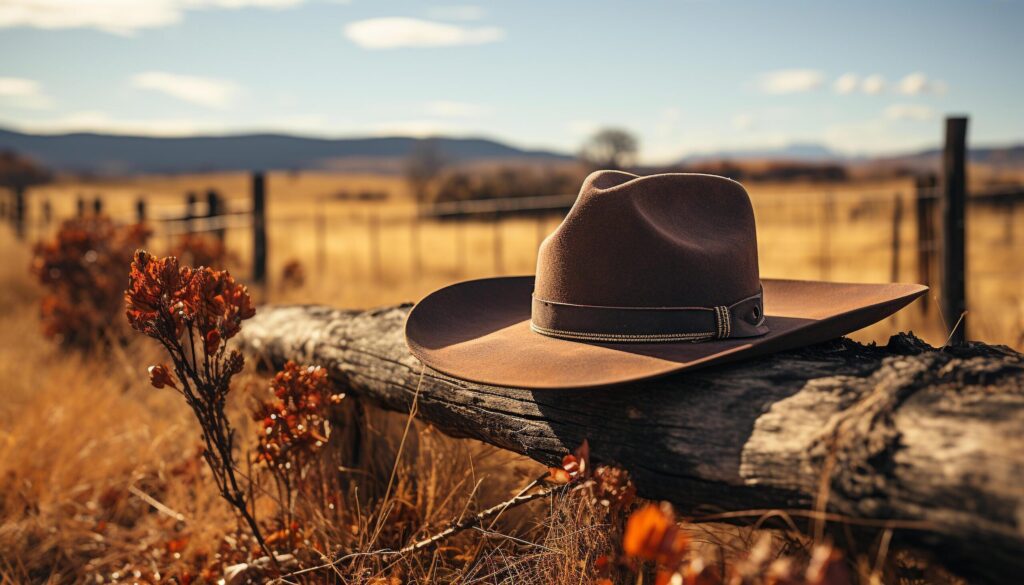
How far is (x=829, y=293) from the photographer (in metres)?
2.63

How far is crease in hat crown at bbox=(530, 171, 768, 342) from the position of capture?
217 cm

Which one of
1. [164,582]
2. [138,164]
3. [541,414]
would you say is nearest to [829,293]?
[541,414]

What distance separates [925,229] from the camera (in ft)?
Result: 28.4

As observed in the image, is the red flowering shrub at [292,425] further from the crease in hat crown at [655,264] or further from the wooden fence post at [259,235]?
the wooden fence post at [259,235]

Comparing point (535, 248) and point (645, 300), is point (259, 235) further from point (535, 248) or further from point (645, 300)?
point (645, 300)

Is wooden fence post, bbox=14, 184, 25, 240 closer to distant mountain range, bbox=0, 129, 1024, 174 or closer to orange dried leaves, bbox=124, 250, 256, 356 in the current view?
orange dried leaves, bbox=124, 250, 256, 356

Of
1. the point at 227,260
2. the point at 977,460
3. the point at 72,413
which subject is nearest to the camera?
the point at 977,460

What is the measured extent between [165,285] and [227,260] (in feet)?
22.1

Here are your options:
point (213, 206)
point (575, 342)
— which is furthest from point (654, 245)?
point (213, 206)

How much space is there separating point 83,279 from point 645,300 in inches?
239

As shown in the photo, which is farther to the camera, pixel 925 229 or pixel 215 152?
pixel 215 152

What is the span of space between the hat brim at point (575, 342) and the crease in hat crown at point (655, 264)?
5 cm

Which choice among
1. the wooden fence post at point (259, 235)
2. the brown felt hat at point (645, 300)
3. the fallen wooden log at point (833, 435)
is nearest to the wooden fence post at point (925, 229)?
the brown felt hat at point (645, 300)

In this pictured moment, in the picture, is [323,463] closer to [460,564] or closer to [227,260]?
[460,564]
